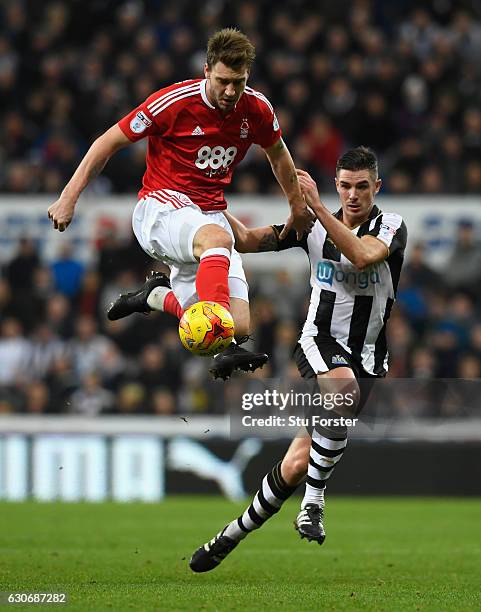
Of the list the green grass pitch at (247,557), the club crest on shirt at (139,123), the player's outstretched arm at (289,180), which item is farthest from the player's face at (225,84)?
the green grass pitch at (247,557)

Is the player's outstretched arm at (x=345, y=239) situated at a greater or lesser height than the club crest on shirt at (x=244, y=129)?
lesser

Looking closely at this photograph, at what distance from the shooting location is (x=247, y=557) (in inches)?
385

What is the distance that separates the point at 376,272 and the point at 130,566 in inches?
101

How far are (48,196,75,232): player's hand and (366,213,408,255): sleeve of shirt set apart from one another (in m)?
1.83

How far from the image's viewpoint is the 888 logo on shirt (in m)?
7.65

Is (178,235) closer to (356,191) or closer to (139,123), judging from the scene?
(139,123)

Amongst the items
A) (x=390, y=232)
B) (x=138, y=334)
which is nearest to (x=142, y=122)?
(x=390, y=232)

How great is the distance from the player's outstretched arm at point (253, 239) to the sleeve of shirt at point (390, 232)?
0.68 metres

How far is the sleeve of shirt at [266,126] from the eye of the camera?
7.71 metres

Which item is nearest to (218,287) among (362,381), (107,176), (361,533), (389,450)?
(362,381)

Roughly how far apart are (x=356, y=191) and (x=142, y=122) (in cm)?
135

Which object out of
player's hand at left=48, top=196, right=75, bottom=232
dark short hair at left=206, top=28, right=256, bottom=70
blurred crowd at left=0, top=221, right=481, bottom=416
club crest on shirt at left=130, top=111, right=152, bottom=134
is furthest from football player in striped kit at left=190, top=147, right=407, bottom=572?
blurred crowd at left=0, top=221, right=481, bottom=416

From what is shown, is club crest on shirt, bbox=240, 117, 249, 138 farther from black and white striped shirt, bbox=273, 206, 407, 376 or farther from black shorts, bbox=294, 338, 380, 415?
black shorts, bbox=294, 338, 380, 415

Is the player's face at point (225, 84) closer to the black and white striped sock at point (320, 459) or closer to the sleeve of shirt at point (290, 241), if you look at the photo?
the sleeve of shirt at point (290, 241)
